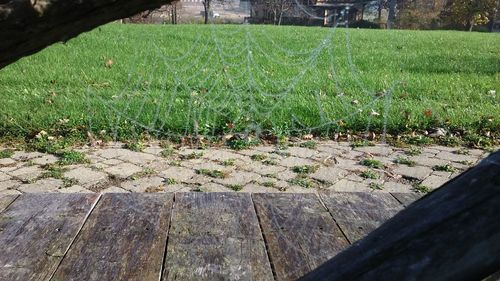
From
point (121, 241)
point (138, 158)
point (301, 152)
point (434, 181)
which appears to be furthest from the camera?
point (301, 152)

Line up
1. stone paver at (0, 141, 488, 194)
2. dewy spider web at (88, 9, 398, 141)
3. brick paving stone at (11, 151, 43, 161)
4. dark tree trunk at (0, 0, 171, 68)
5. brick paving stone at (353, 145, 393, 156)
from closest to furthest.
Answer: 1. dark tree trunk at (0, 0, 171, 68)
2. stone paver at (0, 141, 488, 194)
3. brick paving stone at (11, 151, 43, 161)
4. brick paving stone at (353, 145, 393, 156)
5. dewy spider web at (88, 9, 398, 141)

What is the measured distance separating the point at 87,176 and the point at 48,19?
10.9ft

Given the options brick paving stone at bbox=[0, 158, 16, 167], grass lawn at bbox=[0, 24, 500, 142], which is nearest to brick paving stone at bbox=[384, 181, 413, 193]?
grass lawn at bbox=[0, 24, 500, 142]

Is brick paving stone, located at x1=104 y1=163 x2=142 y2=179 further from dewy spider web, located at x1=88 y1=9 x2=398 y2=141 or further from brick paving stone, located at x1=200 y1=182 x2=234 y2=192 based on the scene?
dewy spider web, located at x1=88 y1=9 x2=398 y2=141

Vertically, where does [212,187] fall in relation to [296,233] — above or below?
below

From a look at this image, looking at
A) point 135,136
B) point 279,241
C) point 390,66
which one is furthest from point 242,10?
point 279,241

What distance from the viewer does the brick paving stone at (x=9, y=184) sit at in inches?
138

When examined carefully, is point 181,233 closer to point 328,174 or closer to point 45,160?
point 328,174

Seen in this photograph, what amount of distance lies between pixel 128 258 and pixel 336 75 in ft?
23.2

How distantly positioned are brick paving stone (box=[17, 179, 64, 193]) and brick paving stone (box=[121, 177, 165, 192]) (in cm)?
47

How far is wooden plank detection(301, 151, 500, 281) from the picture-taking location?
1.74 ft

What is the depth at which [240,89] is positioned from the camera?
6.77 metres

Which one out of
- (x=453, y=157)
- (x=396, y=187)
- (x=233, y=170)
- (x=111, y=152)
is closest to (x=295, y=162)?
(x=233, y=170)

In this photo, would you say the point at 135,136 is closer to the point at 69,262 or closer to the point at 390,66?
the point at 69,262
